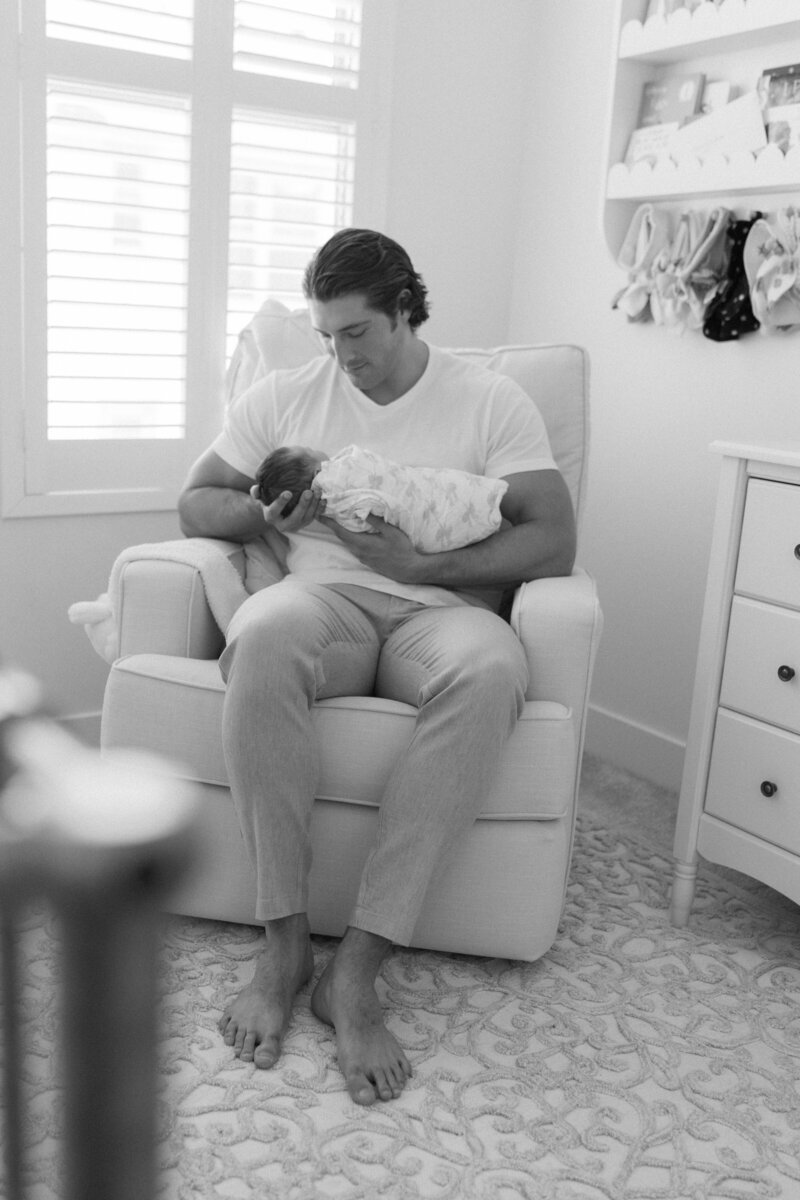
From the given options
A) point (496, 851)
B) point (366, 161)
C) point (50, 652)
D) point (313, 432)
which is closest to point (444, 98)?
point (366, 161)

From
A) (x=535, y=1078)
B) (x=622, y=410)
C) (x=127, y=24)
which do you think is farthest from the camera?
(x=622, y=410)

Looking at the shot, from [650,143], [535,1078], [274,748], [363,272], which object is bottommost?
[535,1078]

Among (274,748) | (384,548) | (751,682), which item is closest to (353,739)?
(274,748)

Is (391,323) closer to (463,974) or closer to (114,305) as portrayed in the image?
(114,305)

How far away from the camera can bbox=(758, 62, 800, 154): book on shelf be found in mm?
2135

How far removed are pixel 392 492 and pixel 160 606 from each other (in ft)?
1.39

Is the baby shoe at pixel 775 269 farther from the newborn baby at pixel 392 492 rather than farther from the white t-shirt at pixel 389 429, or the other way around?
the newborn baby at pixel 392 492

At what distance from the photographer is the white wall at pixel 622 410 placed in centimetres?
252

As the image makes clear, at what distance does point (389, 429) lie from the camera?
1985 millimetres

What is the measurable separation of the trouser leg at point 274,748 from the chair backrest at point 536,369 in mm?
740

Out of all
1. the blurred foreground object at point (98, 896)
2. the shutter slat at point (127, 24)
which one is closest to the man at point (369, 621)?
the shutter slat at point (127, 24)

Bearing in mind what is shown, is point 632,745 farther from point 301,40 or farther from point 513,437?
point 301,40

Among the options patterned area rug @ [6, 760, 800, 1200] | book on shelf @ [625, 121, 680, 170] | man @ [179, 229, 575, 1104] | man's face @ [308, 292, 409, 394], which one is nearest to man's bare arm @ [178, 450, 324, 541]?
man @ [179, 229, 575, 1104]

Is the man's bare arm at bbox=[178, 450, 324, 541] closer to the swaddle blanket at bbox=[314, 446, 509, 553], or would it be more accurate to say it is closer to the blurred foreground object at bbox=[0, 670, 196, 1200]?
the swaddle blanket at bbox=[314, 446, 509, 553]
